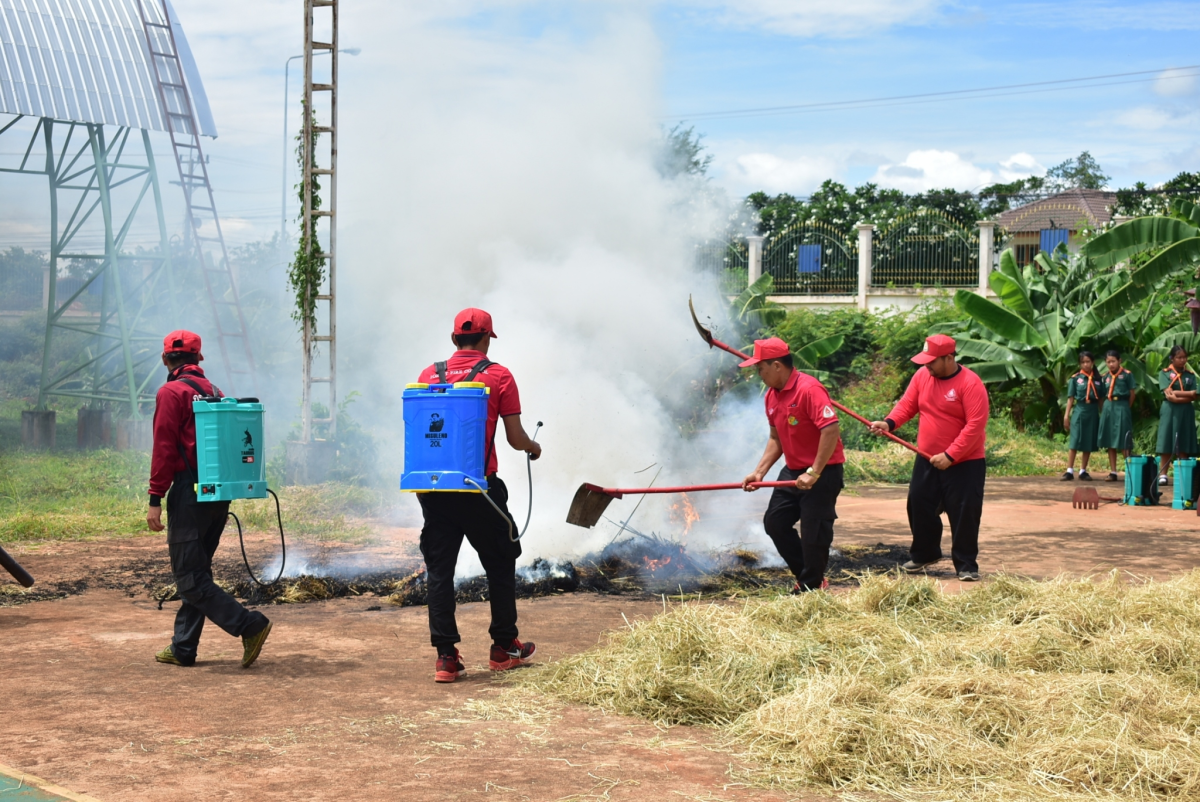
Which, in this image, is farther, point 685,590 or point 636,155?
point 636,155

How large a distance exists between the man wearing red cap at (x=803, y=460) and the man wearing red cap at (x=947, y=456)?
4.54 ft

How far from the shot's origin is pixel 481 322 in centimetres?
621

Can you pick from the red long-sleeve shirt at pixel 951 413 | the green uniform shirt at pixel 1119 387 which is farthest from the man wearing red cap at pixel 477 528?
the green uniform shirt at pixel 1119 387

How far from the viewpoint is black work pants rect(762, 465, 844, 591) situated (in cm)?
741

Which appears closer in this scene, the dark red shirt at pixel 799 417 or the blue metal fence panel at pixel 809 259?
the dark red shirt at pixel 799 417

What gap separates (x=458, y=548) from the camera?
19.6 feet

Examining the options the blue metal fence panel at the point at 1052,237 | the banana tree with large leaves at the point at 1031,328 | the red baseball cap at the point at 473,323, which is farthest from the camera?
the blue metal fence panel at the point at 1052,237

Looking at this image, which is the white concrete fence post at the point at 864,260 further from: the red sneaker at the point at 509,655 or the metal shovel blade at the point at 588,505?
the red sneaker at the point at 509,655

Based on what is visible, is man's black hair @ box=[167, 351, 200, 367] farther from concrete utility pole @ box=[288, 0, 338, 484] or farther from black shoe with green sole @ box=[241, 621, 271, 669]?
concrete utility pole @ box=[288, 0, 338, 484]

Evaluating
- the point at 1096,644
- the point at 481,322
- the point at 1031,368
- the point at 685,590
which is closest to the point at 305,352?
the point at 685,590

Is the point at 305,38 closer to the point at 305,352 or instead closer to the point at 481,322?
the point at 305,352

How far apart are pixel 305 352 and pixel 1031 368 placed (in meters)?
13.2

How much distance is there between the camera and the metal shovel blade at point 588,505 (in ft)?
24.2

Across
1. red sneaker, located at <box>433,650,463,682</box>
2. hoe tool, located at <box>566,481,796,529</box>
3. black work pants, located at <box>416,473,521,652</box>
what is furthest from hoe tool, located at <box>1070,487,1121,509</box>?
red sneaker, located at <box>433,650,463,682</box>
